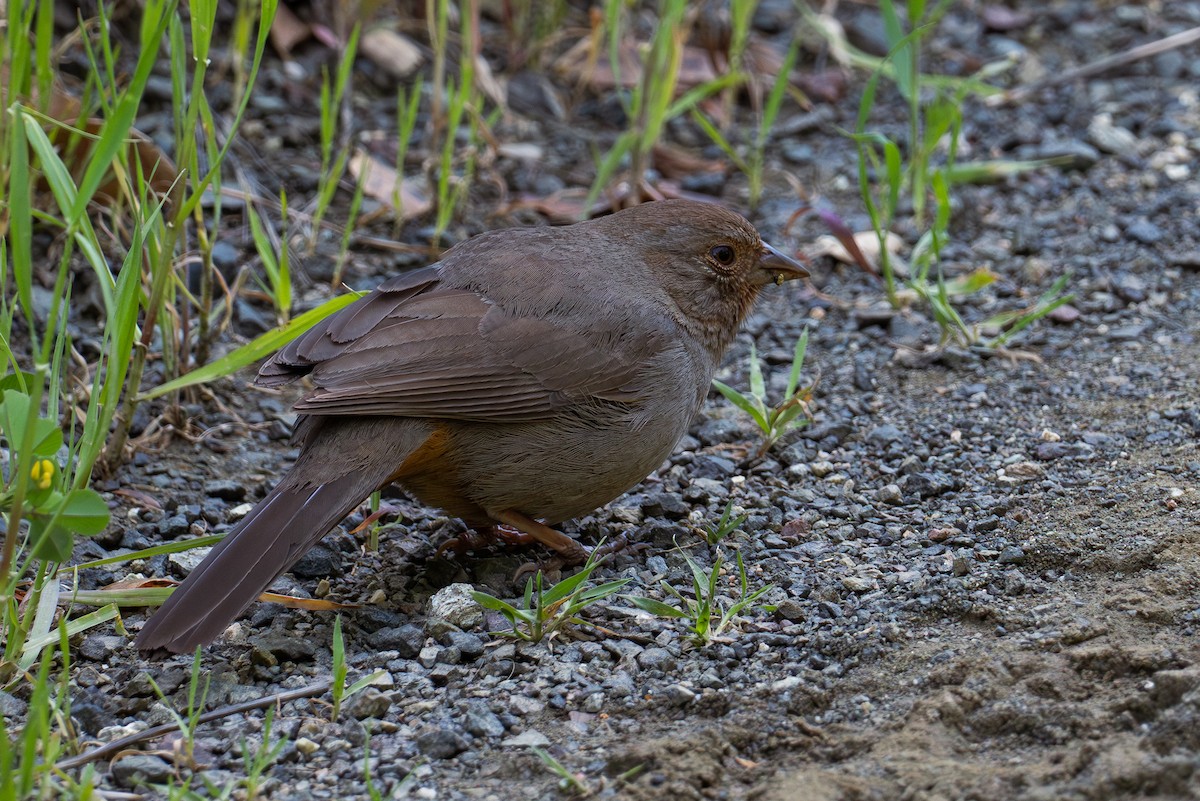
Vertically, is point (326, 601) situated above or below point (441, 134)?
below

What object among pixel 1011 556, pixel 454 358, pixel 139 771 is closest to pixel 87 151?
pixel 454 358

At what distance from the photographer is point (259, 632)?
11.8 ft

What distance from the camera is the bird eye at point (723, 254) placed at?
4621 millimetres

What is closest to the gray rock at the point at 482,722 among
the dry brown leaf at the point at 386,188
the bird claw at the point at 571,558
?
the bird claw at the point at 571,558

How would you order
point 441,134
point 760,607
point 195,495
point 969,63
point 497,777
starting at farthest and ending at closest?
point 969,63 < point 441,134 < point 195,495 < point 760,607 < point 497,777

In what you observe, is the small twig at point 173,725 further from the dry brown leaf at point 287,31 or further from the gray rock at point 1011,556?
the dry brown leaf at point 287,31

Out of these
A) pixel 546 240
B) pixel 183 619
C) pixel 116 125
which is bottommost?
pixel 183 619

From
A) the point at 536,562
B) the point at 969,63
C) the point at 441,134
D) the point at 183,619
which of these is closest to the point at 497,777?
the point at 183,619

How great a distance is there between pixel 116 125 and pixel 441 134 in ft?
11.8

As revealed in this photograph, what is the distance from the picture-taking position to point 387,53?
6.85 metres

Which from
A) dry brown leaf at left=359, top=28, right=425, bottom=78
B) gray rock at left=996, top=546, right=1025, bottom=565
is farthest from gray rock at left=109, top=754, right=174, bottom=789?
dry brown leaf at left=359, top=28, right=425, bottom=78

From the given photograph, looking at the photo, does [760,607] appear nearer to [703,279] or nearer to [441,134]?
[703,279]

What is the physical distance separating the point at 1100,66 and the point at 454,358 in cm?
446

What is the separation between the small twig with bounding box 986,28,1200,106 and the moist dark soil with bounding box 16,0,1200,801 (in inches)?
17.6
